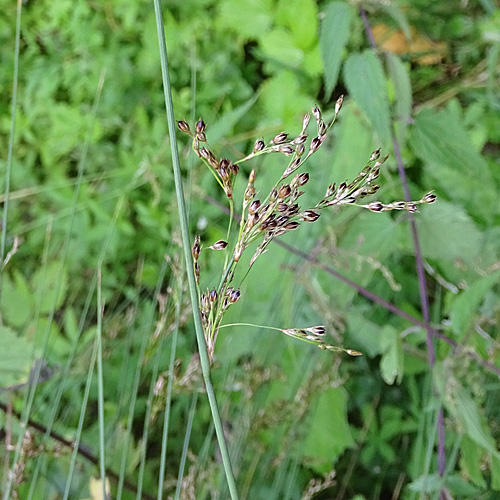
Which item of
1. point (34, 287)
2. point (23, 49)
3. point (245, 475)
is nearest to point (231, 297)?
point (245, 475)

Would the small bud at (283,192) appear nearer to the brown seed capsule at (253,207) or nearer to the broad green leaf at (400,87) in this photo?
the brown seed capsule at (253,207)

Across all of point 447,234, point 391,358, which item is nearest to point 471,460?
point 391,358

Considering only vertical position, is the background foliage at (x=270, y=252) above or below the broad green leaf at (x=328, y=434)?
above

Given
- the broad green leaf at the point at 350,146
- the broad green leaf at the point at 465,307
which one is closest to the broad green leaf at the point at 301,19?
the broad green leaf at the point at 350,146

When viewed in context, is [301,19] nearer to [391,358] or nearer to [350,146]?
[350,146]

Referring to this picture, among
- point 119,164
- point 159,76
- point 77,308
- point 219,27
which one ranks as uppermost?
point 219,27

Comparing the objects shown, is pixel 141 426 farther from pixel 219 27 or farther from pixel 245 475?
pixel 219 27

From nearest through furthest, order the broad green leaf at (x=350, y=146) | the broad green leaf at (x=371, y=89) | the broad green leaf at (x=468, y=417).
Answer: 1. the broad green leaf at (x=468, y=417)
2. the broad green leaf at (x=371, y=89)
3. the broad green leaf at (x=350, y=146)
